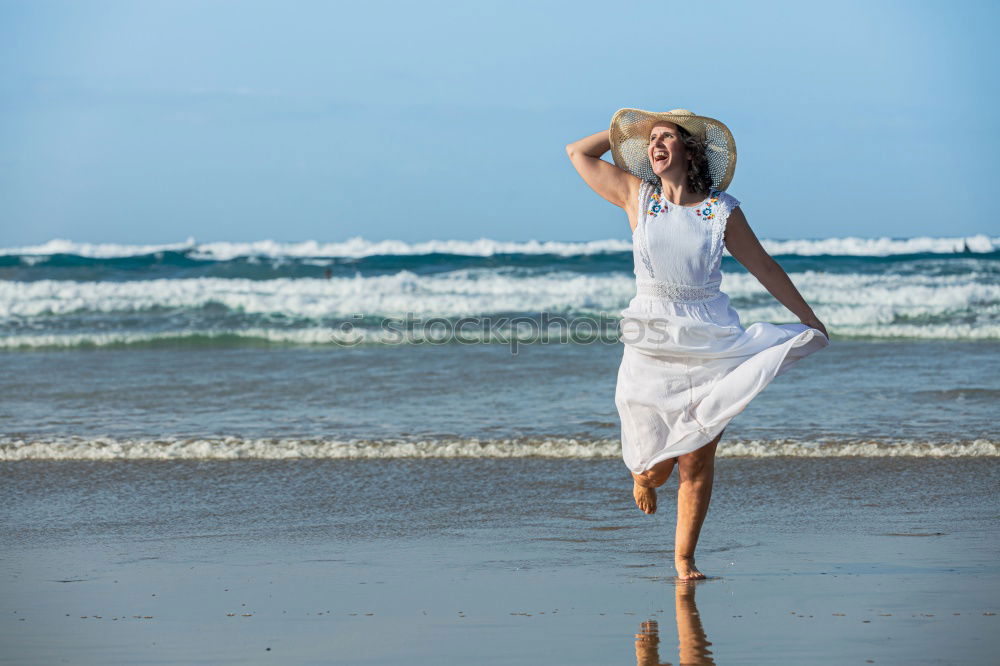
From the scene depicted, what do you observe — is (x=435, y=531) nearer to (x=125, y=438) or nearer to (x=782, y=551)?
(x=782, y=551)

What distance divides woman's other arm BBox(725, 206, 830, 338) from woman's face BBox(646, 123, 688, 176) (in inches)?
10.6

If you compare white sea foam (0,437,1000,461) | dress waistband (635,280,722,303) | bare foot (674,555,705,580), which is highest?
dress waistband (635,280,722,303)

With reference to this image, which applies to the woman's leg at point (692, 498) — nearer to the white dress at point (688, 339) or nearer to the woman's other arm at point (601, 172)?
the white dress at point (688, 339)

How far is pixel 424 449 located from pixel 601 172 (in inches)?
121

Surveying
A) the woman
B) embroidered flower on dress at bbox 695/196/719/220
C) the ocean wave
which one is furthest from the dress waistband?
the ocean wave

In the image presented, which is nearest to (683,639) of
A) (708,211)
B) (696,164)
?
(708,211)

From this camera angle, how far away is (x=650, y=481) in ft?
13.8

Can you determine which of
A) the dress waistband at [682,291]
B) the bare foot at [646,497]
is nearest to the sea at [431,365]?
the bare foot at [646,497]

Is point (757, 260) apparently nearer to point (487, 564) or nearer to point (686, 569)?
point (686, 569)

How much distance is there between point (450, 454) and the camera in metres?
6.68

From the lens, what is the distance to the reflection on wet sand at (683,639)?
10.6ft

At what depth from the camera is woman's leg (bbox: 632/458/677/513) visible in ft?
13.6

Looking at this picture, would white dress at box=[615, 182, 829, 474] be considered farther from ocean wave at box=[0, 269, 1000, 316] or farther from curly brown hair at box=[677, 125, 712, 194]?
ocean wave at box=[0, 269, 1000, 316]

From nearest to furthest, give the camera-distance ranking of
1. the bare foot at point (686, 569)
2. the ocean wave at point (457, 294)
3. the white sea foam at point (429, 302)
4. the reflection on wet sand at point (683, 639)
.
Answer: the reflection on wet sand at point (683, 639) < the bare foot at point (686, 569) < the white sea foam at point (429, 302) < the ocean wave at point (457, 294)
